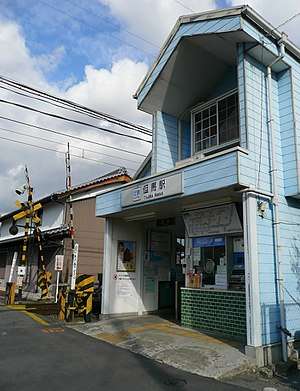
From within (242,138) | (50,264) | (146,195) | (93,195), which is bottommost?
(50,264)

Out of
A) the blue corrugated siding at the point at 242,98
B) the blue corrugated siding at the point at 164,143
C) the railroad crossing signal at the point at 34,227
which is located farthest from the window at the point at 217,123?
the railroad crossing signal at the point at 34,227

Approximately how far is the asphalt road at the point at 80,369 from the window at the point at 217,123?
237 inches

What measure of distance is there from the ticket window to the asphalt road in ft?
9.45

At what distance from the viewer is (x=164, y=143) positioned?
37.0ft

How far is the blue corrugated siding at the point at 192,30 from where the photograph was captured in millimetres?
8288

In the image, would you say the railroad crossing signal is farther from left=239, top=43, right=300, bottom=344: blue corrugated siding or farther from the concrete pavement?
left=239, top=43, right=300, bottom=344: blue corrugated siding

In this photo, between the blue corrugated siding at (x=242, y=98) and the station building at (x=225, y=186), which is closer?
the station building at (x=225, y=186)

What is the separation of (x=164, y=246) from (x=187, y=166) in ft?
17.0

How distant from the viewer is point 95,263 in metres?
18.8

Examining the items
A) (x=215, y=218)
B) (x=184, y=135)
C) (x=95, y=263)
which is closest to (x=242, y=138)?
(x=215, y=218)

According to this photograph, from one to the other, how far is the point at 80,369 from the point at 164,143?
22.9ft

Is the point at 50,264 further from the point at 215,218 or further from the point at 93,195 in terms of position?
the point at 215,218

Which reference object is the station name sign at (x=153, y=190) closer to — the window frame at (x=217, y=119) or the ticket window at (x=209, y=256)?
the ticket window at (x=209, y=256)

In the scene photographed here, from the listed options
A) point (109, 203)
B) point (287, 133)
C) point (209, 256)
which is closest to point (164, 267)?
point (109, 203)
